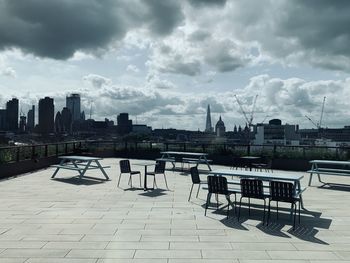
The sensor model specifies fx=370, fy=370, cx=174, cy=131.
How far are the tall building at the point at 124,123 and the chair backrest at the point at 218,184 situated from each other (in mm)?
49051

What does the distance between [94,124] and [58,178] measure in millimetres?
40126

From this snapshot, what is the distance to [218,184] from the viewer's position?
7.53 m

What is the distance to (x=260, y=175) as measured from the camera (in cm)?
820

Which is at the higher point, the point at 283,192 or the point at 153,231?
the point at 283,192

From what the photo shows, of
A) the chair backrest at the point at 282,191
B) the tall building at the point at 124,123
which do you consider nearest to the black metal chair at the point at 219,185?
the chair backrest at the point at 282,191

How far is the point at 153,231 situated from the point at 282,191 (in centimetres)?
247

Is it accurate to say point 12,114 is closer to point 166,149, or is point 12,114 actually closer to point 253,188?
point 166,149

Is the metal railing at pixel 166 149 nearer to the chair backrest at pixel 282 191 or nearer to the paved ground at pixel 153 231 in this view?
the paved ground at pixel 153 231

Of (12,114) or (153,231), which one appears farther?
(12,114)

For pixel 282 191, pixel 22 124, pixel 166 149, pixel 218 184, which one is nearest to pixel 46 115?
pixel 22 124

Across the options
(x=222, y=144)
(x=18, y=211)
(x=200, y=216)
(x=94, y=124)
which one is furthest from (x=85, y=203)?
(x=94, y=124)

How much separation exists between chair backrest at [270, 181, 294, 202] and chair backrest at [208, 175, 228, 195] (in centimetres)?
101

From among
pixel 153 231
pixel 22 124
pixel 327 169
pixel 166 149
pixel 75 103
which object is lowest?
pixel 153 231

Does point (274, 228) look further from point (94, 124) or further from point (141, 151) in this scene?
point (94, 124)
